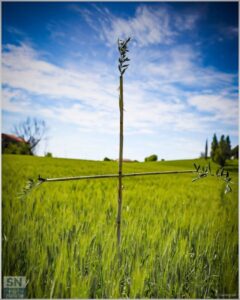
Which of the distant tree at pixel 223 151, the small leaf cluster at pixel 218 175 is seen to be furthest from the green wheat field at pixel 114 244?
the small leaf cluster at pixel 218 175

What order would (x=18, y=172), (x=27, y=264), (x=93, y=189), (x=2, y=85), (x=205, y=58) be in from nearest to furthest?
1. (x=27, y=264)
2. (x=2, y=85)
3. (x=205, y=58)
4. (x=18, y=172)
5. (x=93, y=189)

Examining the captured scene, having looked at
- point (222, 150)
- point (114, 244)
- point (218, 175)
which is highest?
point (222, 150)

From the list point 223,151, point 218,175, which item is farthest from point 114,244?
point 223,151

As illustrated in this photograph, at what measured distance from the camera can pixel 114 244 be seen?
110 cm

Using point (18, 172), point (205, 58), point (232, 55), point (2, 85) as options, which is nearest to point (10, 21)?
point (2, 85)

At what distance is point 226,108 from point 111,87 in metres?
0.61

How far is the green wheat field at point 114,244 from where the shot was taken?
1.02 meters

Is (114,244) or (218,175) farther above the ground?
(218,175)

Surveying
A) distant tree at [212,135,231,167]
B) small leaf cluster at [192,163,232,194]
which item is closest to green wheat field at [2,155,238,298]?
distant tree at [212,135,231,167]

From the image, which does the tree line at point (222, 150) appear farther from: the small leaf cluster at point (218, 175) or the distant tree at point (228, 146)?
the small leaf cluster at point (218, 175)

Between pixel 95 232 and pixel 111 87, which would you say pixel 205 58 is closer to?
pixel 111 87

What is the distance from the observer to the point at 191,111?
56.0 inches

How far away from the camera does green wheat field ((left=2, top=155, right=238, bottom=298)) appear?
102 centimetres

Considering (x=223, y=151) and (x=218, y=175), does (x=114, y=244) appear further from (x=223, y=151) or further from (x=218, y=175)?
(x=223, y=151)
